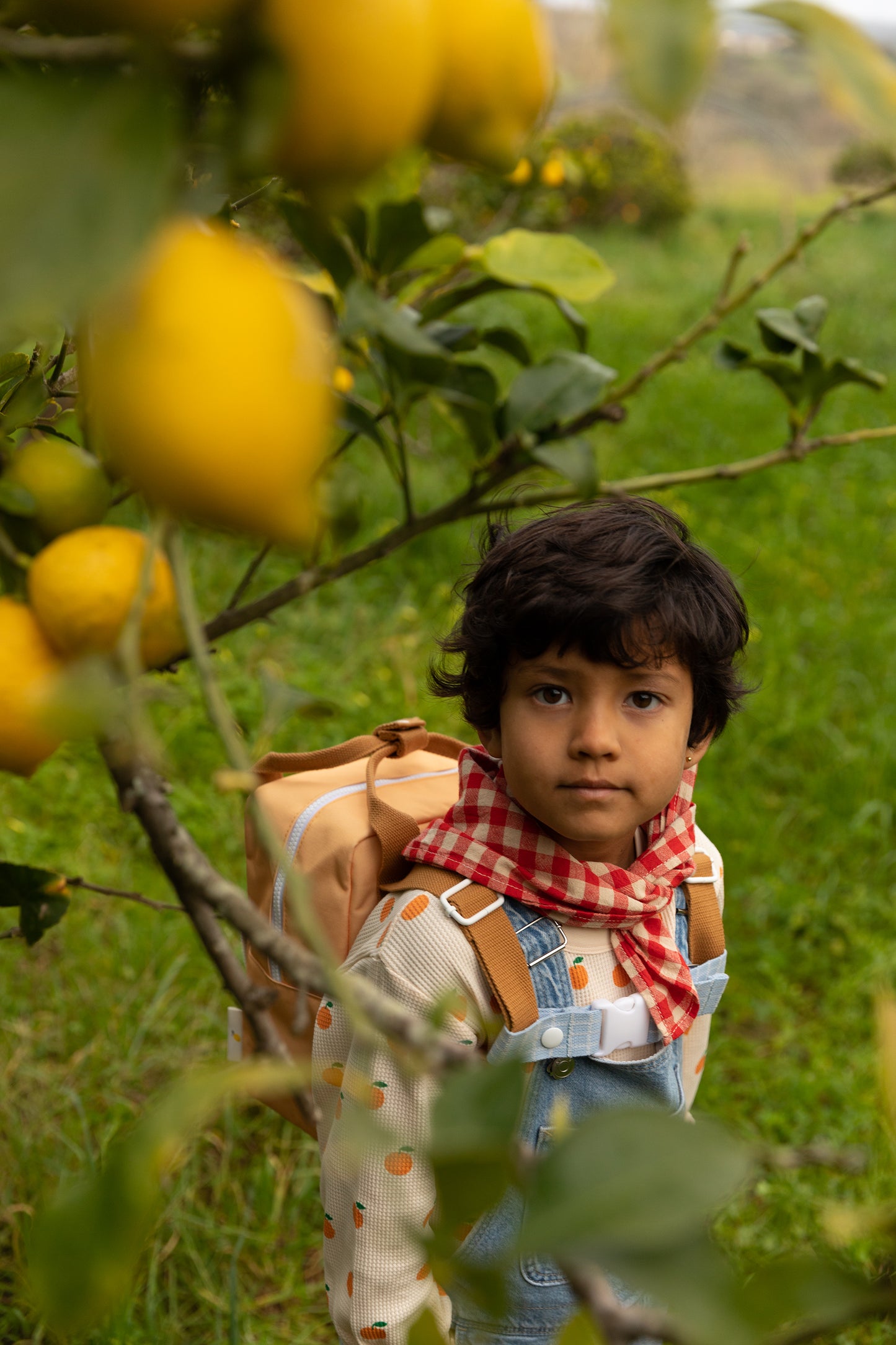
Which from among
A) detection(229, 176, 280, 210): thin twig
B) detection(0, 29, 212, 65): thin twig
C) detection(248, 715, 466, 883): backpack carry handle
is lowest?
detection(248, 715, 466, 883): backpack carry handle

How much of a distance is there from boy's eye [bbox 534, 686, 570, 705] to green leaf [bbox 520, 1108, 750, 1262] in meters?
0.78

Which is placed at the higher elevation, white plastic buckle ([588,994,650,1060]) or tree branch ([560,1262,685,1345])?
tree branch ([560,1262,685,1345])

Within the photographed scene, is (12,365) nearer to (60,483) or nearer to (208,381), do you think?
(60,483)

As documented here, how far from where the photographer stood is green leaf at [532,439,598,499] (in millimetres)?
404

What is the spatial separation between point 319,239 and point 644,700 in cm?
72

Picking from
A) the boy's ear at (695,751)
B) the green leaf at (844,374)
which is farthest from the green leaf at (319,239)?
the boy's ear at (695,751)

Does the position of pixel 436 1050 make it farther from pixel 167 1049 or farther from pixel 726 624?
pixel 167 1049

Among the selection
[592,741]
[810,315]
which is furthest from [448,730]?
[810,315]

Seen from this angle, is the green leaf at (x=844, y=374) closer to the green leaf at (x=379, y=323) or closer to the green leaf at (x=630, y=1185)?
the green leaf at (x=379, y=323)

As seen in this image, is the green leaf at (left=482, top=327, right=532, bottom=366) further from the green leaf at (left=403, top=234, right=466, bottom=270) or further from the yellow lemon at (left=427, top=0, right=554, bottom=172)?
the yellow lemon at (left=427, top=0, right=554, bottom=172)

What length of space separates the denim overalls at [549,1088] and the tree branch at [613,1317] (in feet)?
2.38

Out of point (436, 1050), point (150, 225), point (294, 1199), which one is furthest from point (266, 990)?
point (294, 1199)

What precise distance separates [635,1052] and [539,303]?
3957 mm

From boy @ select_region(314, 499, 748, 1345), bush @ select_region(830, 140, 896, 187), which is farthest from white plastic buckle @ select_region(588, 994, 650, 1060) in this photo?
bush @ select_region(830, 140, 896, 187)
